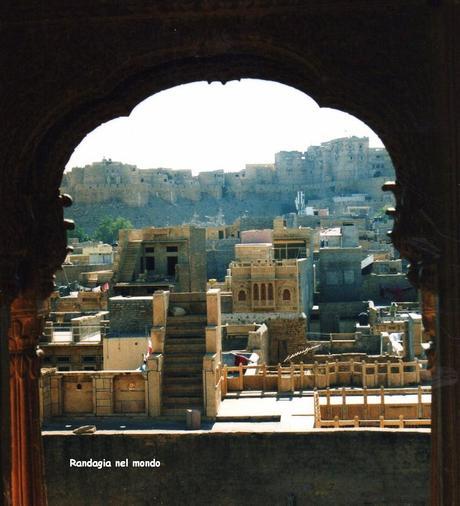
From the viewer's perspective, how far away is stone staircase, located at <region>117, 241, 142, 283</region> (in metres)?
29.6

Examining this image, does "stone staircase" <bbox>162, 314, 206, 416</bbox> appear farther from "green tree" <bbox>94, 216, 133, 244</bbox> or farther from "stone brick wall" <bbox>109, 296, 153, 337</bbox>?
"green tree" <bbox>94, 216, 133, 244</bbox>

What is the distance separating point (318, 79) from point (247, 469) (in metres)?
10.0

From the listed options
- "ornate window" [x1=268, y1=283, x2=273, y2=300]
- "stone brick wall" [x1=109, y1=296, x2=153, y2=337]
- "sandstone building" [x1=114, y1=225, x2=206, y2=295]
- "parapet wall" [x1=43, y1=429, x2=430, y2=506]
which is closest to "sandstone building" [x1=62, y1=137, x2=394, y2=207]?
"sandstone building" [x1=114, y1=225, x2=206, y2=295]

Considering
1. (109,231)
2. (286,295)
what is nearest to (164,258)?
(286,295)

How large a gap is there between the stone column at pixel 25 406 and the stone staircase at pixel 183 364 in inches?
501

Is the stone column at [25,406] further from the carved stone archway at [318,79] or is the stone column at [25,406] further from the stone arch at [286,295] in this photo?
the stone arch at [286,295]

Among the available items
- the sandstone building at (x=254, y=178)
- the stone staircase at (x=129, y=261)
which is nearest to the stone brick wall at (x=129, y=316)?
the stone staircase at (x=129, y=261)

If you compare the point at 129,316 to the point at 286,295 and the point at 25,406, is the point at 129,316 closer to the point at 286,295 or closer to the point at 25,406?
the point at 286,295

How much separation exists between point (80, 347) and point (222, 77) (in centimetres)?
1802

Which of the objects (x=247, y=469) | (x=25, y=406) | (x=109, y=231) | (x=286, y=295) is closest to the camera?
(x=25, y=406)

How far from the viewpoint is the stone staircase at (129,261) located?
29578 millimetres

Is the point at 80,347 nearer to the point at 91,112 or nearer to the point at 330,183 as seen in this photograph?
the point at 91,112

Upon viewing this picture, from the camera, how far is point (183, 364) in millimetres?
17312

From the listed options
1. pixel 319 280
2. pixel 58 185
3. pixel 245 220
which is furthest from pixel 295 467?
pixel 245 220
